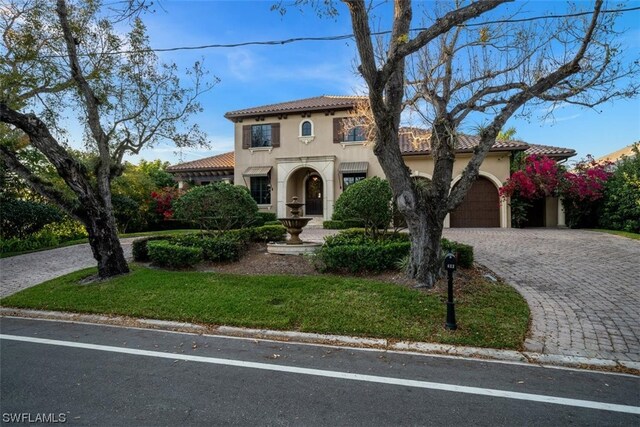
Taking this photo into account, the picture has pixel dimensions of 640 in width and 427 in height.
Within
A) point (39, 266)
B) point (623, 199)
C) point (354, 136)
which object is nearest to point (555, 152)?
point (623, 199)

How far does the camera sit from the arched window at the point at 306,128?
20.3m

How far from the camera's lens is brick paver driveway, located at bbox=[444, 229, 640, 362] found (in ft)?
14.8

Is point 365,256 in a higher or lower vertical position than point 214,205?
lower

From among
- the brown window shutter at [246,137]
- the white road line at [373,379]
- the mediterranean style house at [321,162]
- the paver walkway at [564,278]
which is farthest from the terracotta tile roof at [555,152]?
the white road line at [373,379]

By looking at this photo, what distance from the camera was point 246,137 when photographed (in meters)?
21.3

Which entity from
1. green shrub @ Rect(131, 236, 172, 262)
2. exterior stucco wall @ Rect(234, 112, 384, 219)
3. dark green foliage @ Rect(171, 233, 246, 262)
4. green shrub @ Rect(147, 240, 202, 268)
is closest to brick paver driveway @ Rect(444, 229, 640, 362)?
dark green foliage @ Rect(171, 233, 246, 262)

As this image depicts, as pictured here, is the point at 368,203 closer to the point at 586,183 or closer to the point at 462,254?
the point at 462,254

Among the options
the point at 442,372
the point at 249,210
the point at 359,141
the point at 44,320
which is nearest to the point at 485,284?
the point at 442,372

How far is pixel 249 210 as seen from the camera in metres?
10.2

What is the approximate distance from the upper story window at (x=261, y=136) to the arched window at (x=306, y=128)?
2112 mm

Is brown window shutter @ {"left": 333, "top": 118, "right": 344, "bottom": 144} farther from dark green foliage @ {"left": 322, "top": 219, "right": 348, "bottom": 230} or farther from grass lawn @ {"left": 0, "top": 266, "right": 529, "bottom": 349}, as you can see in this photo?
grass lawn @ {"left": 0, "top": 266, "right": 529, "bottom": 349}

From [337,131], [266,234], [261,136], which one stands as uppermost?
[261,136]

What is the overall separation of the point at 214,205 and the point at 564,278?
8.74m

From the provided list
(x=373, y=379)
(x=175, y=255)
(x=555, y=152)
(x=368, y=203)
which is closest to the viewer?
(x=373, y=379)
